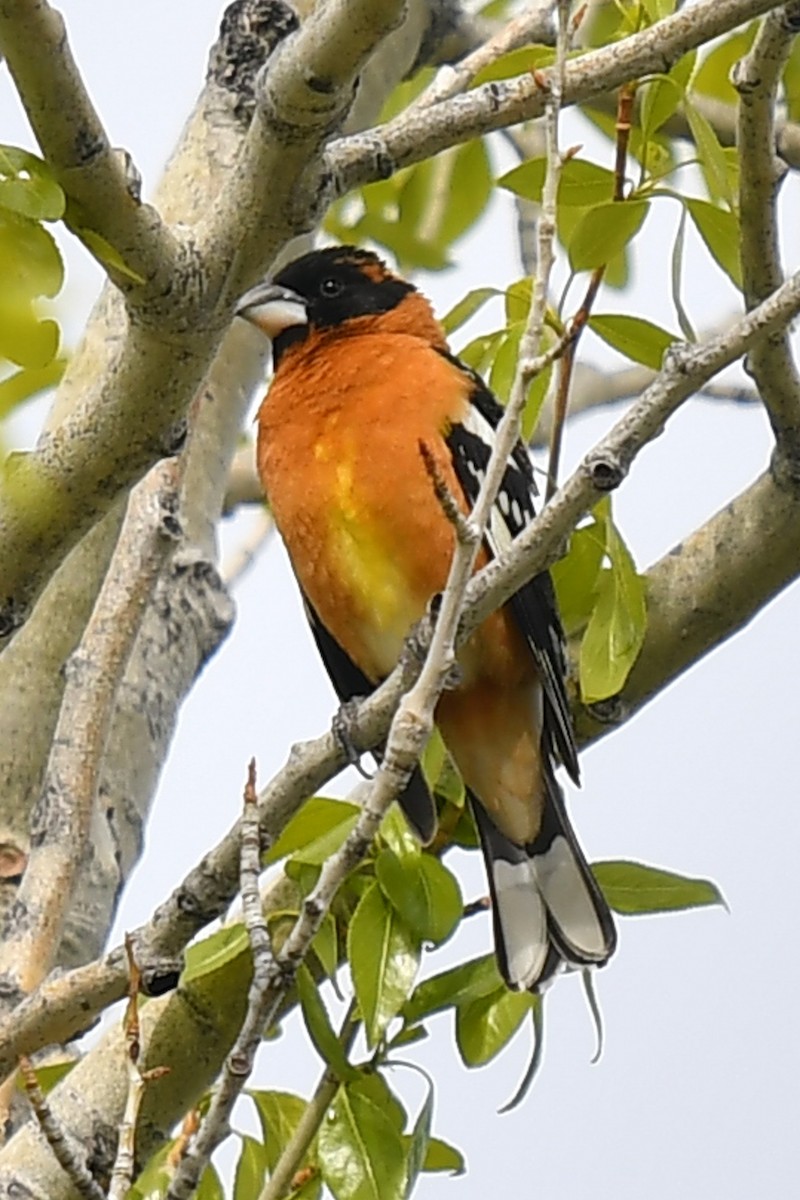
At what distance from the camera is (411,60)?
346 cm

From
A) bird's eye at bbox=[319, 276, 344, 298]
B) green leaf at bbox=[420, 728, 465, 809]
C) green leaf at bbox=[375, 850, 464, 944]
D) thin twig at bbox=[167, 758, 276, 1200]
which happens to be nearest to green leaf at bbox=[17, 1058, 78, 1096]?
green leaf at bbox=[375, 850, 464, 944]

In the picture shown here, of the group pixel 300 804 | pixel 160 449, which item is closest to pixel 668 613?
pixel 300 804

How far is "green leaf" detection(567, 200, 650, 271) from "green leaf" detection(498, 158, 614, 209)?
7 centimetres

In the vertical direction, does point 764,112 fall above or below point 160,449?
above

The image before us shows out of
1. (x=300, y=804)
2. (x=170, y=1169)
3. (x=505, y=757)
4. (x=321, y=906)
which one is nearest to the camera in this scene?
(x=321, y=906)

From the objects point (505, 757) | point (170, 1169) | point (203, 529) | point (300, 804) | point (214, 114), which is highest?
point (214, 114)

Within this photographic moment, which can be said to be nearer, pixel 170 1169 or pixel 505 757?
pixel 170 1169

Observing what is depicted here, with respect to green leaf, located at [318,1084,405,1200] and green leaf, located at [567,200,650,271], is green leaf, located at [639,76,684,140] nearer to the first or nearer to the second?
green leaf, located at [567,200,650,271]

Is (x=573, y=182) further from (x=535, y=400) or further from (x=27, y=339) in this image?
(x=27, y=339)

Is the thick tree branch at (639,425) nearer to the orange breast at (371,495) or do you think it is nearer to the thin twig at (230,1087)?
the thin twig at (230,1087)

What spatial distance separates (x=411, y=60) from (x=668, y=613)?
152 cm

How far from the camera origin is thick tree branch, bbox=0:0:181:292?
1519mm

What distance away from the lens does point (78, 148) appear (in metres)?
1.58

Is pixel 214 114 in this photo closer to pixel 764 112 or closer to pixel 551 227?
pixel 764 112
